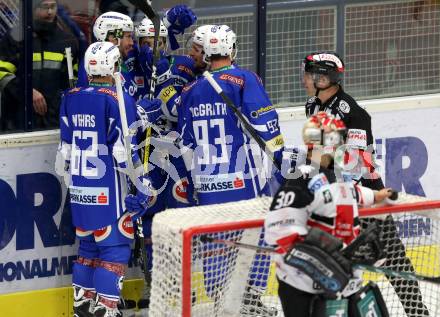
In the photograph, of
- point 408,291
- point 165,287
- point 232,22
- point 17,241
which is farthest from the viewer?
point 232,22

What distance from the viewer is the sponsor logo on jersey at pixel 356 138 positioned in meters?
6.99

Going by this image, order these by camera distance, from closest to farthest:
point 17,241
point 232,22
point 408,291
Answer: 1. point 408,291
2. point 17,241
3. point 232,22

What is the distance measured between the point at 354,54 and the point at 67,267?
2174mm

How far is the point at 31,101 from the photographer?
726 centimetres

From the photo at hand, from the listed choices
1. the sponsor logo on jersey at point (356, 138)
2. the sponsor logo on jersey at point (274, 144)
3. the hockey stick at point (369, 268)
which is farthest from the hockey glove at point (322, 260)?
the sponsor logo on jersey at point (274, 144)

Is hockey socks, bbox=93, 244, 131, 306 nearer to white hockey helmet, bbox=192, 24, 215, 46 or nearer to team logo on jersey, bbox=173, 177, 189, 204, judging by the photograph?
team logo on jersey, bbox=173, 177, 189, 204

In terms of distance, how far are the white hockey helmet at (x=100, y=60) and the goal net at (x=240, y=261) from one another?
41.0 inches

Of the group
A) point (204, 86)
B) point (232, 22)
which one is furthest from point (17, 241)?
point (232, 22)

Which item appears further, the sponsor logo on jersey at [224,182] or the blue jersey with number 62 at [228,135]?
the sponsor logo on jersey at [224,182]

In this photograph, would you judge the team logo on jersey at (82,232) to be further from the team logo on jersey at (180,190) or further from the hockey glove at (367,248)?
the hockey glove at (367,248)

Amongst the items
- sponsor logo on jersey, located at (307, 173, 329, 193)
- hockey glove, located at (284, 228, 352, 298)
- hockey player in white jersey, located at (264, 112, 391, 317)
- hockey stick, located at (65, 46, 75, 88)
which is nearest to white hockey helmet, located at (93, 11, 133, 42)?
hockey stick, located at (65, 46, 75, 88)

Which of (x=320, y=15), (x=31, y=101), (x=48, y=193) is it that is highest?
(x=320, y=15)

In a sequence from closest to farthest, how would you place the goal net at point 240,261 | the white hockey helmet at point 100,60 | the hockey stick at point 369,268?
the hockey stick at point 369,268
the goal net at point 240,261
the white hockey helmet at point 100,60

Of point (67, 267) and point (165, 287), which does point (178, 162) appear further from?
point (165, 287)
